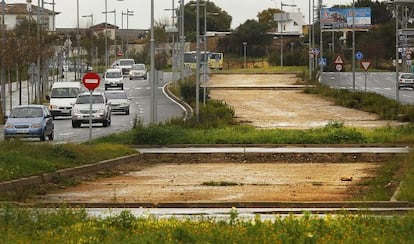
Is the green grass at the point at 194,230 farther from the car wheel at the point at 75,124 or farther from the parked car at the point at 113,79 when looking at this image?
the parked car at the point at 113,79

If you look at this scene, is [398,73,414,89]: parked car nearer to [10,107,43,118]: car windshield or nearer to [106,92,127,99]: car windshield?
[106,92,127,99]: car windshield

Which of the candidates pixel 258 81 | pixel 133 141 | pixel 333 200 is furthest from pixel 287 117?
pixel 258 81

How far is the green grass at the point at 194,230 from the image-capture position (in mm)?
12281

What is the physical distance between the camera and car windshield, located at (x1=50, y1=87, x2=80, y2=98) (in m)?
62.9

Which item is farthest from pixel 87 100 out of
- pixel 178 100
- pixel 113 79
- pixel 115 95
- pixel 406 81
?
pixel 406 81

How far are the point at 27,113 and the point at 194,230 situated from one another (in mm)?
31808

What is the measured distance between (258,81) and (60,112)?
4660 cm

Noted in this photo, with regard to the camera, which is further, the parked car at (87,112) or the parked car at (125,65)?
the parked car at (125,65)

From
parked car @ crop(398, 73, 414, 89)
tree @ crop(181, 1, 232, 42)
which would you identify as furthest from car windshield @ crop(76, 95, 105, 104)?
tree @ crop(181, 1, 232, 42)

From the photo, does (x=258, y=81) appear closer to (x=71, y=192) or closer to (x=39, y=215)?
(x=71, y=192)

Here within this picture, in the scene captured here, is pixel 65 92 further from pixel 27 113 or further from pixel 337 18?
pixel 337 18

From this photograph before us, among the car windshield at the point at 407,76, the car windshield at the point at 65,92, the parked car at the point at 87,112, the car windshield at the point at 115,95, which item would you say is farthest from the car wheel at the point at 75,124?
the car windshield at the point at 407,76

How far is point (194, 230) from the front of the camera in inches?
515

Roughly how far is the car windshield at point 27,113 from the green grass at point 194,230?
2897 centimetres
